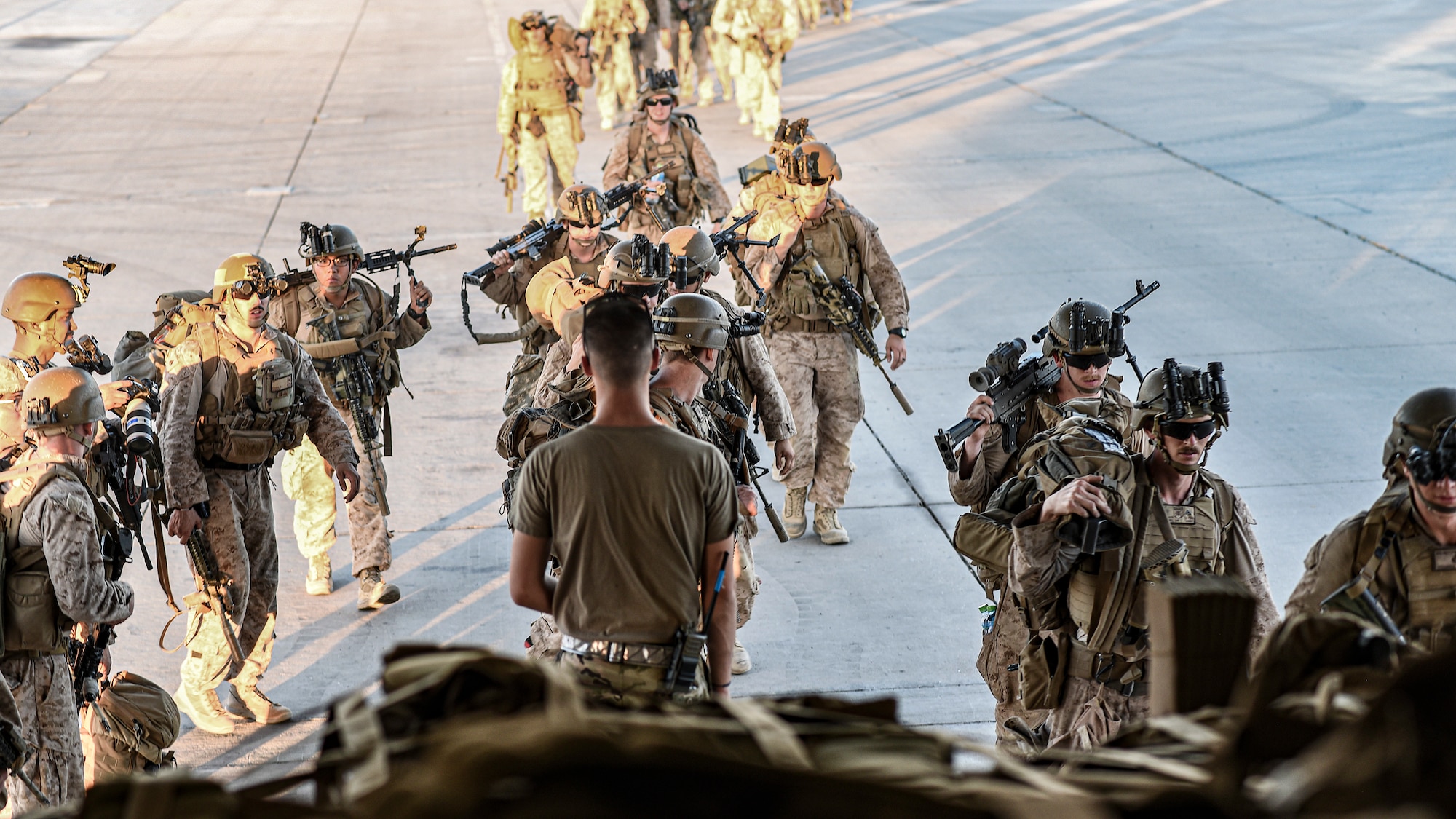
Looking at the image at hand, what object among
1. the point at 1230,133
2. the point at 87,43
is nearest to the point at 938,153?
the point at 1230,133

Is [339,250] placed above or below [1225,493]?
above

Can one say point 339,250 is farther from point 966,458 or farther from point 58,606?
point 966,458

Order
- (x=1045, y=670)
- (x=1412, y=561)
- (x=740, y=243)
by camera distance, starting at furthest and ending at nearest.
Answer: (x=740, y=243) → (x=1045, y=670) → (x=1412, y=561)

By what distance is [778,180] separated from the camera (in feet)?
27.8

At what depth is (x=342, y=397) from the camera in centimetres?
754

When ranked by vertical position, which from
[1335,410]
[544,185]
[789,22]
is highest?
[789,22]

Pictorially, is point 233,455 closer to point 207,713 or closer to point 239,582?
point 239,582

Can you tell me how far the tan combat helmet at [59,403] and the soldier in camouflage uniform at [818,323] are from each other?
422cm

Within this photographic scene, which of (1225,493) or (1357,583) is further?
(1225,493)

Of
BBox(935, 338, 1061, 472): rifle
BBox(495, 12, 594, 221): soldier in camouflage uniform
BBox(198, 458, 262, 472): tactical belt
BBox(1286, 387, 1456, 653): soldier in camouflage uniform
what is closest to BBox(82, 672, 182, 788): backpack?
BBox(198, 458, 262, 472): tactical belt

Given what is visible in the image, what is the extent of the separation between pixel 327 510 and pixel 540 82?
24.4 feet

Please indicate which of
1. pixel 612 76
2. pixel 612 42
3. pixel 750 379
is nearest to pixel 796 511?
pixel 750 379

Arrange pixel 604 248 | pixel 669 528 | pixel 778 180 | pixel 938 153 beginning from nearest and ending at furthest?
pixel 669 528
pixel 604 248
pixel 778 180
pixel 938 153

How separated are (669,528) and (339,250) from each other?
14.2 feet
